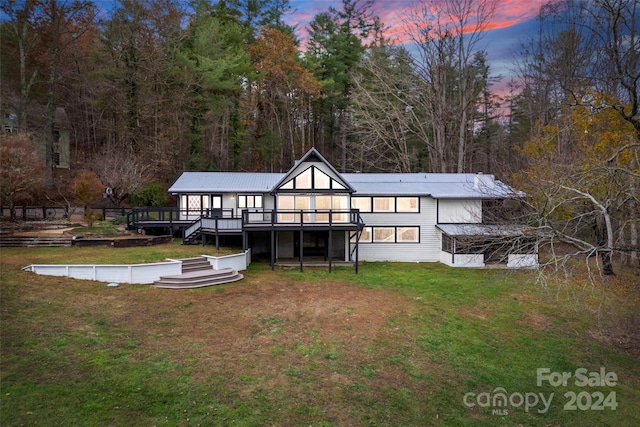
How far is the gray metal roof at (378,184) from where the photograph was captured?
2139 centimetres

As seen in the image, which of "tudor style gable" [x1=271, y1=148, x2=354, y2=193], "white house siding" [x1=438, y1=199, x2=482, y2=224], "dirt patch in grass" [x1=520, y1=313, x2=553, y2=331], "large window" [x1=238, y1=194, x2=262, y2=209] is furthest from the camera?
"large window" [x1=238, y1=194, x2=262, y2=209]

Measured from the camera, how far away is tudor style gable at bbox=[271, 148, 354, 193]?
19.4m

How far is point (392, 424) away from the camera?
6.55 metres

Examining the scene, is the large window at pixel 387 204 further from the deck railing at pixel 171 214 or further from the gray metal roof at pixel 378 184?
the deck railing at pixel 171 214

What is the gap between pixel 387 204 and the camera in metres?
21.5

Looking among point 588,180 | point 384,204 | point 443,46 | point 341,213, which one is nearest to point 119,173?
point 341,213

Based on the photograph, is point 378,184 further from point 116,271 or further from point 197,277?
point 116,271

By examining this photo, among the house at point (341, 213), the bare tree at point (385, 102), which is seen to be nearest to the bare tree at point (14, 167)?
the house at point (341, 213)

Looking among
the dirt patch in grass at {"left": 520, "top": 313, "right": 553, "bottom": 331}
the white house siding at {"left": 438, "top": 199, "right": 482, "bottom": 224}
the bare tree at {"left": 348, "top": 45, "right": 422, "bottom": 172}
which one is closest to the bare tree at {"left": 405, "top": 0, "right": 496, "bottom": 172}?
the bare tree at {"left": 348, "top": 45, "right": 422, "bottom": 172}

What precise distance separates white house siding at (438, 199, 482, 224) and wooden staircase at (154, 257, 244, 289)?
13.3 m

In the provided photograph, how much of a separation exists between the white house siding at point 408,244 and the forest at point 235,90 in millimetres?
5382

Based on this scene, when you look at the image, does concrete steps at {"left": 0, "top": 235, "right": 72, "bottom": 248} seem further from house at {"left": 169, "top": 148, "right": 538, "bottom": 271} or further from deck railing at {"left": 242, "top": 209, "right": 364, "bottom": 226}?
deck railing at {"left": 242, "top": 209, "right": 364, "bottom": 226}

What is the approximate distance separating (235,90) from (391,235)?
21.4m

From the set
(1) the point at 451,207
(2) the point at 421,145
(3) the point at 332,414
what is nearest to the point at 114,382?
(3) the point at 332,414
